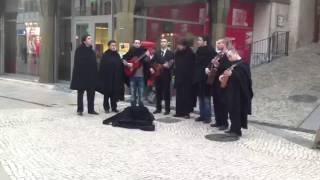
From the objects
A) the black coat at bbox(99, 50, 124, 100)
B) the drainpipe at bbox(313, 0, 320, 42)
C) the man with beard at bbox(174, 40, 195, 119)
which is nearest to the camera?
the man with beard at bbox(174, 40, 195, 119)

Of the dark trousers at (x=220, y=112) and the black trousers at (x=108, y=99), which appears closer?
the dark trousers at (x=220, y=112)

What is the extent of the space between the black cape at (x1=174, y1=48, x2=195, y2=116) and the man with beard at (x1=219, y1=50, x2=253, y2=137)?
1.73m

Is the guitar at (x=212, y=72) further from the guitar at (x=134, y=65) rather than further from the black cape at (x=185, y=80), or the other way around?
the guitar at (x=134, y=65)

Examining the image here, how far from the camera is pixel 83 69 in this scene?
10773 mm

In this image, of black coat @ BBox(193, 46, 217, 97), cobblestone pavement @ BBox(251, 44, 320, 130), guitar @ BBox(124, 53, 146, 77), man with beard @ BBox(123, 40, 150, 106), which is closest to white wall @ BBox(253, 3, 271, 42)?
cobblestone pavement @ BBox(251, 44, 320, 130)

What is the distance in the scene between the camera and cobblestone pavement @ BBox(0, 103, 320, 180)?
254 inches

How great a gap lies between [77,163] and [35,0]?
12657 millimetres

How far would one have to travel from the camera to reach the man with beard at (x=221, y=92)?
946 centimetres

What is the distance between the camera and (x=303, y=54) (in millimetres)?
17984

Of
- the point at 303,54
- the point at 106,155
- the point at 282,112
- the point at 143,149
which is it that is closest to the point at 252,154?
the point at 143,149

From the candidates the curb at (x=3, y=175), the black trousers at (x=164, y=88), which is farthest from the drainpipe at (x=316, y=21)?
the curb at (x=3, y=175)

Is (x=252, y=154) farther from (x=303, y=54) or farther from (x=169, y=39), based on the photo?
(x=303, y=54)

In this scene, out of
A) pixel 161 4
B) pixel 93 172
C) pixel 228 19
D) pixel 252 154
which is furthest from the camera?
pixel 228 19

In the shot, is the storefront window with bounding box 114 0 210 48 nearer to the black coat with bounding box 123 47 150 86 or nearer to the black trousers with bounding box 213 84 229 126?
the black coat with bounding box 123 47 150 86
